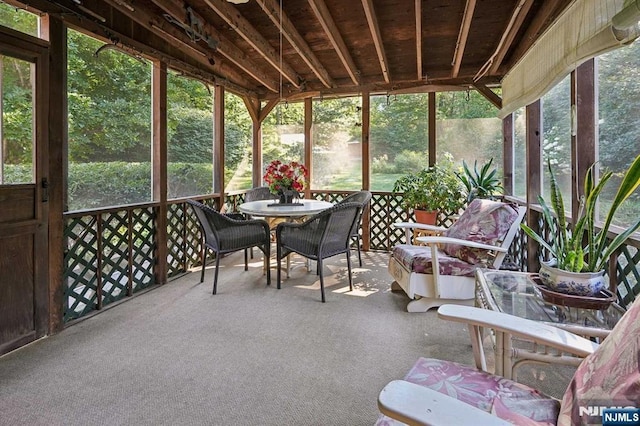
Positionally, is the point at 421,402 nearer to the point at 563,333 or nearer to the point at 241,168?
the point at 563,333

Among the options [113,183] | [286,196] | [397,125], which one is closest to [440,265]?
[286,196]

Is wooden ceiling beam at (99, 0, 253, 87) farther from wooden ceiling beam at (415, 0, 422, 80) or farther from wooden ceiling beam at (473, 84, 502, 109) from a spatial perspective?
wooden ceiling beam at (473, 84, 502, 109)

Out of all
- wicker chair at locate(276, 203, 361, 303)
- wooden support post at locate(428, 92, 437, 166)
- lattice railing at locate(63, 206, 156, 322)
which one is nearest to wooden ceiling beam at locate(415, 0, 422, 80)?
wooden support post at locate(428, 92, 437, 166)

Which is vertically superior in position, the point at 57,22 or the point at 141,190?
the point at 57,22

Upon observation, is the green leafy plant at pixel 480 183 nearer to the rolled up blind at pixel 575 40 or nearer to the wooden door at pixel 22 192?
the rolled up blind at pixel 575 40

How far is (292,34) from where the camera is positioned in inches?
141

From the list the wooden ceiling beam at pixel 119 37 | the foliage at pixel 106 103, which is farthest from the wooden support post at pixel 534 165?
the foliage at pixel 106 103

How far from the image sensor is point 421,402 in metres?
0.75

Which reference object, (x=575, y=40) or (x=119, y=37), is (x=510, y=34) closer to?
(x=575, y=40)

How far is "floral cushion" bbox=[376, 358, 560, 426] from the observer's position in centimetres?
100

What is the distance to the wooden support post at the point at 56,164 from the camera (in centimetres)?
250

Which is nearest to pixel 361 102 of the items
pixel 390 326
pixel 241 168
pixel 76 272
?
pixel 241 168

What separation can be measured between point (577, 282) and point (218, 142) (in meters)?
4.30

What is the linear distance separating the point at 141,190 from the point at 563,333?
365 cm
